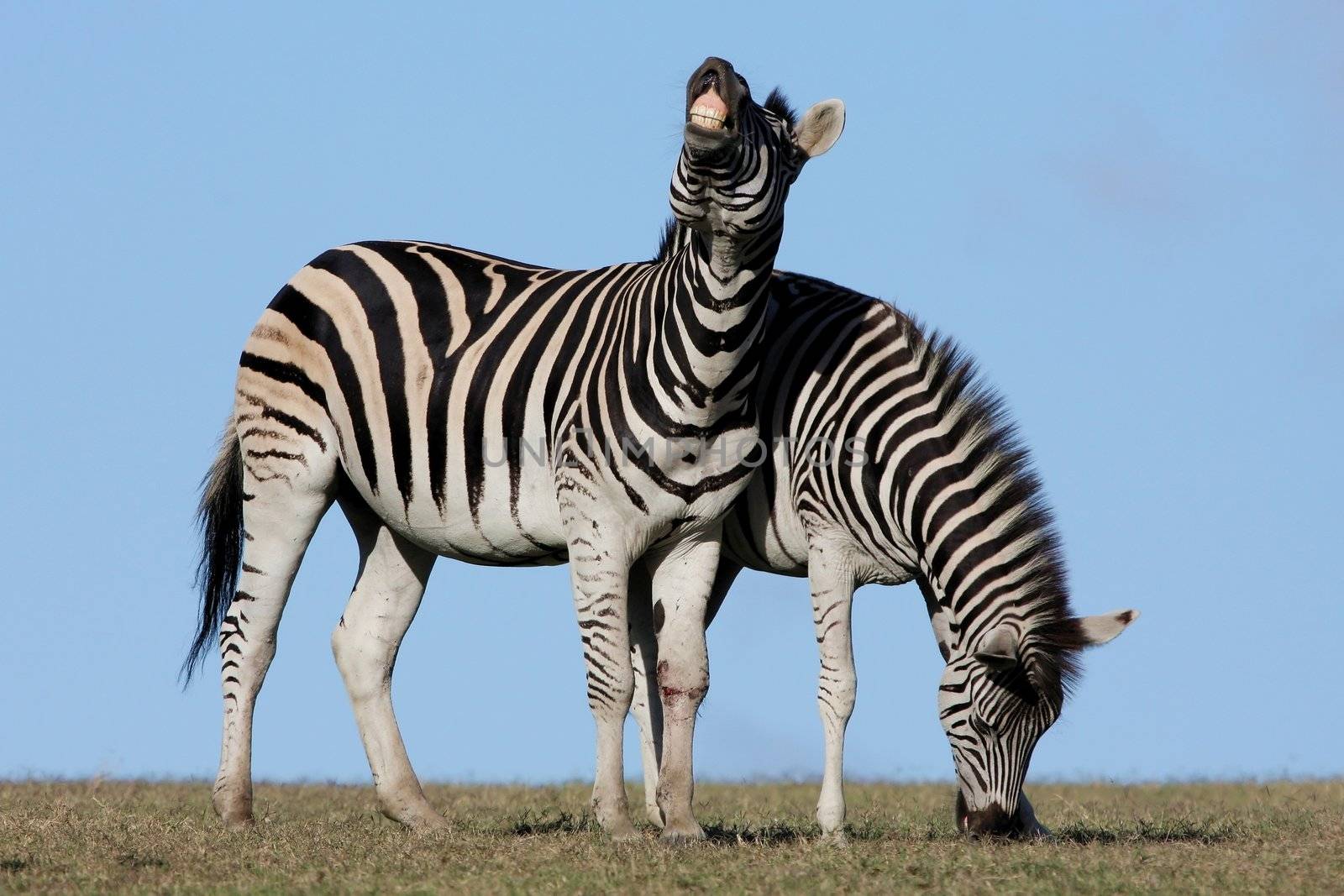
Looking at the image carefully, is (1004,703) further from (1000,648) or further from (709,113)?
(709,113)

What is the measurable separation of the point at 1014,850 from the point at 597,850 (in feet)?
6.97

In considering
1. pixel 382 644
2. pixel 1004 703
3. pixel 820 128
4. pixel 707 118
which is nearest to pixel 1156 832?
pixel 1004 703

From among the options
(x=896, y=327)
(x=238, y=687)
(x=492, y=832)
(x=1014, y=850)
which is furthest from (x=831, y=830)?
(x=238, y=687)

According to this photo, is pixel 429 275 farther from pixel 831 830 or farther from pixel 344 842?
pixel 831 830

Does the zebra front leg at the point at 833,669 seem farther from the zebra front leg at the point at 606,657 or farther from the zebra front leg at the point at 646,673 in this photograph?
the zebra front leg at the point at 606,657

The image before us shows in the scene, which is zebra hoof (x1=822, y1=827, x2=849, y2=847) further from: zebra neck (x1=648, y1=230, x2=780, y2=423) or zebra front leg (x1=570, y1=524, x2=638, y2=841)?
zebra neck (x1=648, y1=230, x2=780, y2=423)

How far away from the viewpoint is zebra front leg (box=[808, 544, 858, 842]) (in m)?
9.23

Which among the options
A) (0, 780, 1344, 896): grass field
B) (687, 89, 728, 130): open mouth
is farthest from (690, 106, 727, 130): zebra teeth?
(0, 780, 1344, 896): grass field

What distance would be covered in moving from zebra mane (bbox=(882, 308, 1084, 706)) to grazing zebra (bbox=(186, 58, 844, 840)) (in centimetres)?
131

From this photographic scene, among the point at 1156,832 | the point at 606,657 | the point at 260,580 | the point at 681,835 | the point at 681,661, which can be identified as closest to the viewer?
the point at 681,835

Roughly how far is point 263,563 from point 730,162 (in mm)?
4229

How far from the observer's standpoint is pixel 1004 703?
351 inches

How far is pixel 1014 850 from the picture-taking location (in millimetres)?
8516

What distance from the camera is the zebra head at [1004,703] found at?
8.75m
